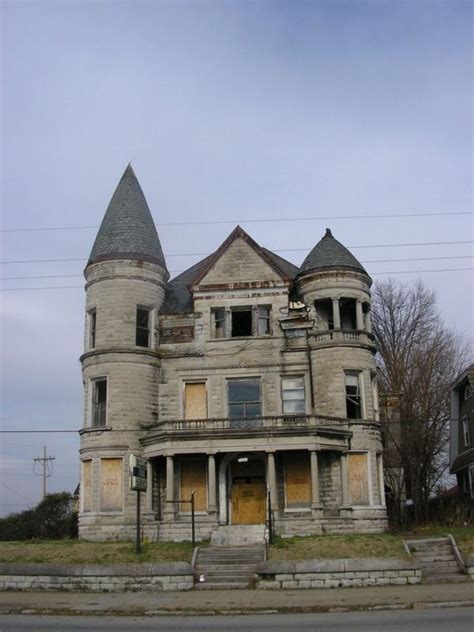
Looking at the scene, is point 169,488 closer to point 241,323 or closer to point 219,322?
point 219,322

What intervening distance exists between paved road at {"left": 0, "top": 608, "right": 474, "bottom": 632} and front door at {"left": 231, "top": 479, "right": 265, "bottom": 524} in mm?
15593

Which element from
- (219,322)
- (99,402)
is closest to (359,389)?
(219,322)

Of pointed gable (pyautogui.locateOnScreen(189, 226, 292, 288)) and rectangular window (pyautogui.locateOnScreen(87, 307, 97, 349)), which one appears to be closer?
rectangular window (pyautogui.locateOnScreen(87, 307, 97, 349))

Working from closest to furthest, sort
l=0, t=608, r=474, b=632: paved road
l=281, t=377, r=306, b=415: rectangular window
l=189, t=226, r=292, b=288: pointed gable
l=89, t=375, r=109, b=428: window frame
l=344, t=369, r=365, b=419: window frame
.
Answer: l=0, t=608, r=474, b=632: paved road
l=344, t=369, r=365, b=419: window frame
l=89, t=375, r=109, b=428: window frame
l=281, t=377, r=306, b=415: rectangular window
l=189, t=226, r=292, b=288: pointed gable

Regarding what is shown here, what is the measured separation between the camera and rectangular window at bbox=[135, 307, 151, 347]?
32938mm

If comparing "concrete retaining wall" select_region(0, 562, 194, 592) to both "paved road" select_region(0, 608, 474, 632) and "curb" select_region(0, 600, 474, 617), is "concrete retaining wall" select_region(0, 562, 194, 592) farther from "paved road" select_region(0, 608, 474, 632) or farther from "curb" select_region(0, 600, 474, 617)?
"paved road" select_region(0, 608, 474, 632)

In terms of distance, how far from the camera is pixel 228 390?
3244cm

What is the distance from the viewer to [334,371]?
31203mm

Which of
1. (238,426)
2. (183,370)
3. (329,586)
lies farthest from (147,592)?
(183,370)

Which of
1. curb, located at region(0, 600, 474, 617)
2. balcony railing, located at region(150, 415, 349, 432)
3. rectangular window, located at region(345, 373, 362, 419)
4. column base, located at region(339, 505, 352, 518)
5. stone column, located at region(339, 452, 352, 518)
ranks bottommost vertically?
curb, located at region(0, 600, 474, 617)

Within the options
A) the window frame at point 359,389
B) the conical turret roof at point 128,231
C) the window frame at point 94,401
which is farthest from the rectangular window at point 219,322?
the window frame at point 359,389

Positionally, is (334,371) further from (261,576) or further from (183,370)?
(261,576)

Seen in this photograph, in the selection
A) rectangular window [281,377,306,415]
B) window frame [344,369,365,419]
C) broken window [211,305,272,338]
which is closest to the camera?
window frame [344,369,365,419]

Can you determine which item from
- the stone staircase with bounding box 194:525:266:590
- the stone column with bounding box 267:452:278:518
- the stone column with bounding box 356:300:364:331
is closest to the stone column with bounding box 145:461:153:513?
the stone staircase with bounding box 194:525:266:590
